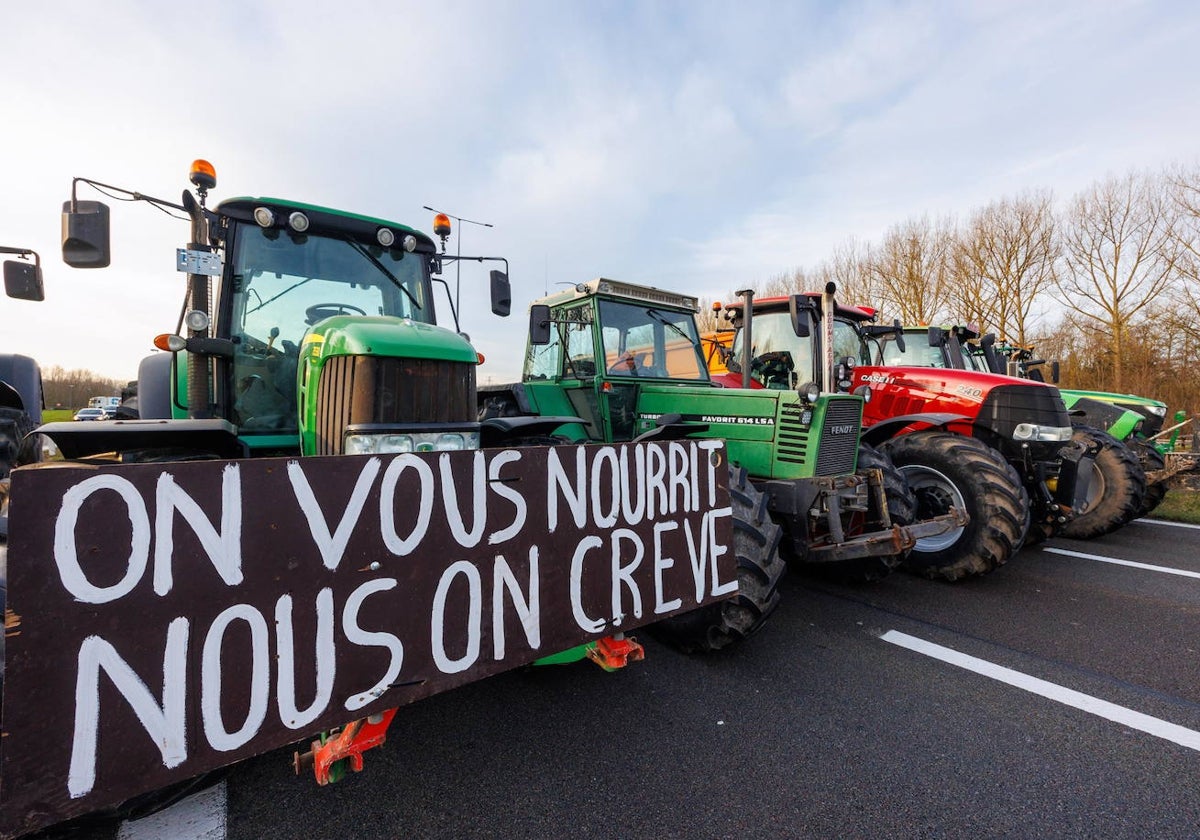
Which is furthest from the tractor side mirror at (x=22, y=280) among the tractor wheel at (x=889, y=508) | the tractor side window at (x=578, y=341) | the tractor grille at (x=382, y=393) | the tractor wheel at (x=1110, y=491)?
the tractor wheel at (x=1110, y=491)

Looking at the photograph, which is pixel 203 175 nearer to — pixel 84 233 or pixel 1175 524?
pixel 84 233

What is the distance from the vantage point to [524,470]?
1.66m

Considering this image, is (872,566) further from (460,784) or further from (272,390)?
(272,390)

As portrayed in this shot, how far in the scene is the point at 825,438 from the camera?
360cm

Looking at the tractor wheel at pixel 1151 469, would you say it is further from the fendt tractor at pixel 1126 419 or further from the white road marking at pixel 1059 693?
the white road marking at pixel 1059 693

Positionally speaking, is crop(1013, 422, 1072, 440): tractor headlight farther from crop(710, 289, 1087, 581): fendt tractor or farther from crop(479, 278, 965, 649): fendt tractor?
crop(479, 278, 965, 649): fendt tractor

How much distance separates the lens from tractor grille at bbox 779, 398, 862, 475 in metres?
3.55

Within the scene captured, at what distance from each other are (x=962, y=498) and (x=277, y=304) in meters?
5.20

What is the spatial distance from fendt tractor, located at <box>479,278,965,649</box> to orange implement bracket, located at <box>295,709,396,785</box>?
6.00ft

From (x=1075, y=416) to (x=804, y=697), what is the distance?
7.72 meters

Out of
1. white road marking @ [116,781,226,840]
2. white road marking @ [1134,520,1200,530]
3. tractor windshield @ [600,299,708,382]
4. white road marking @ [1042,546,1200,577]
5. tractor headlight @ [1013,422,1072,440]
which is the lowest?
white road marking @ [1134,520,1200,530]

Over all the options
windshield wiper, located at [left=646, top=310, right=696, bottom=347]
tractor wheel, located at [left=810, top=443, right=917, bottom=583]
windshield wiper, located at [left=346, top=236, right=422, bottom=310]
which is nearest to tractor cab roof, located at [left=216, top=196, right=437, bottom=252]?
windshield wiper, located at [left=346, top=236, right=422, bottom=310]

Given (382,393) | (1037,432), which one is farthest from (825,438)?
(382,393)

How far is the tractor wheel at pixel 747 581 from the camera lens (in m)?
2.74
